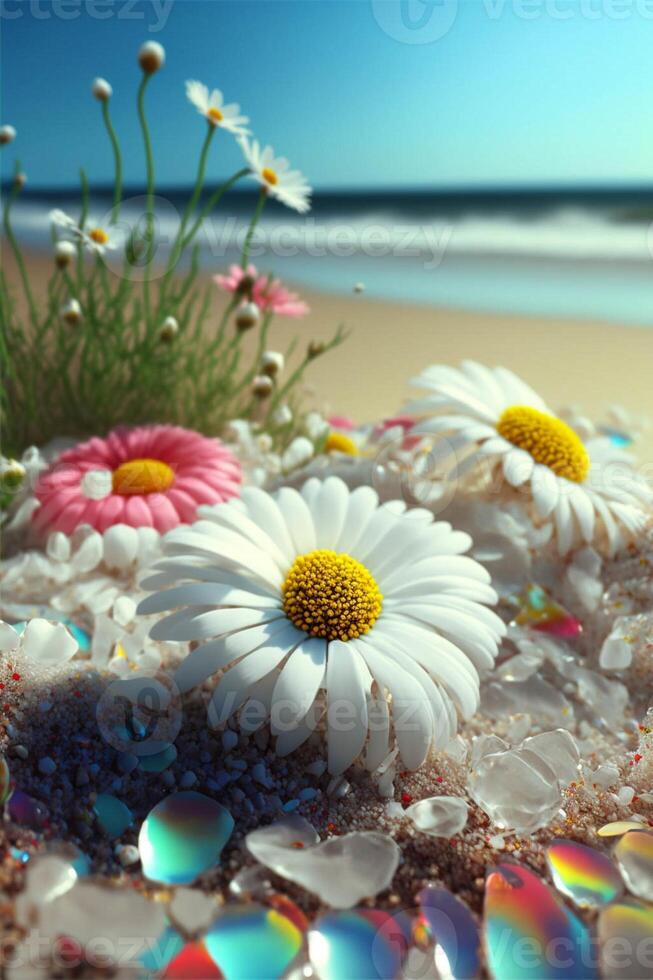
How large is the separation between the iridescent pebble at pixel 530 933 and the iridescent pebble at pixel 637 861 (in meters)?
0.06

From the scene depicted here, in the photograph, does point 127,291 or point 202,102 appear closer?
→ point 202,102

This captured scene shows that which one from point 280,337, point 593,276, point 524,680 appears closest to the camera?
point 524,680

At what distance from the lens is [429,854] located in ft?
2.30

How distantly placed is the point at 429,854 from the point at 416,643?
0.19 m

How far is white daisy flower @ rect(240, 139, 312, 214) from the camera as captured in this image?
51.5 inches

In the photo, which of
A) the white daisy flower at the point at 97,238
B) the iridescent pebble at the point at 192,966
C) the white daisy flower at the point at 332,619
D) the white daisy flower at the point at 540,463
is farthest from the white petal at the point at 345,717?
the white daisy flower at the point at 97,238

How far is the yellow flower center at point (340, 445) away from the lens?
140 cm

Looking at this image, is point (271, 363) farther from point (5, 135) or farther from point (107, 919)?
point (107, 919)

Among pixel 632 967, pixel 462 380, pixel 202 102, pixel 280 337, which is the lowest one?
pixel 280 337

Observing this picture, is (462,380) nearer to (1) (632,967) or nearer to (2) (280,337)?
(1) (632,967)

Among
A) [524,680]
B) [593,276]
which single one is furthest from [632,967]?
[593,276]

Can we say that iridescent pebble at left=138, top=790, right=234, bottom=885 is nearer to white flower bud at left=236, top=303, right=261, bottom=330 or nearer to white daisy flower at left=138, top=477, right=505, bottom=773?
white daisy flower at left=138, top=477, right=505, bottom=773

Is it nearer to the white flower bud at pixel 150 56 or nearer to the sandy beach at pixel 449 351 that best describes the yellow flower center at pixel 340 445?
the sandy beach at pixel 449 351

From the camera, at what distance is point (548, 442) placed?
43.5 inches
